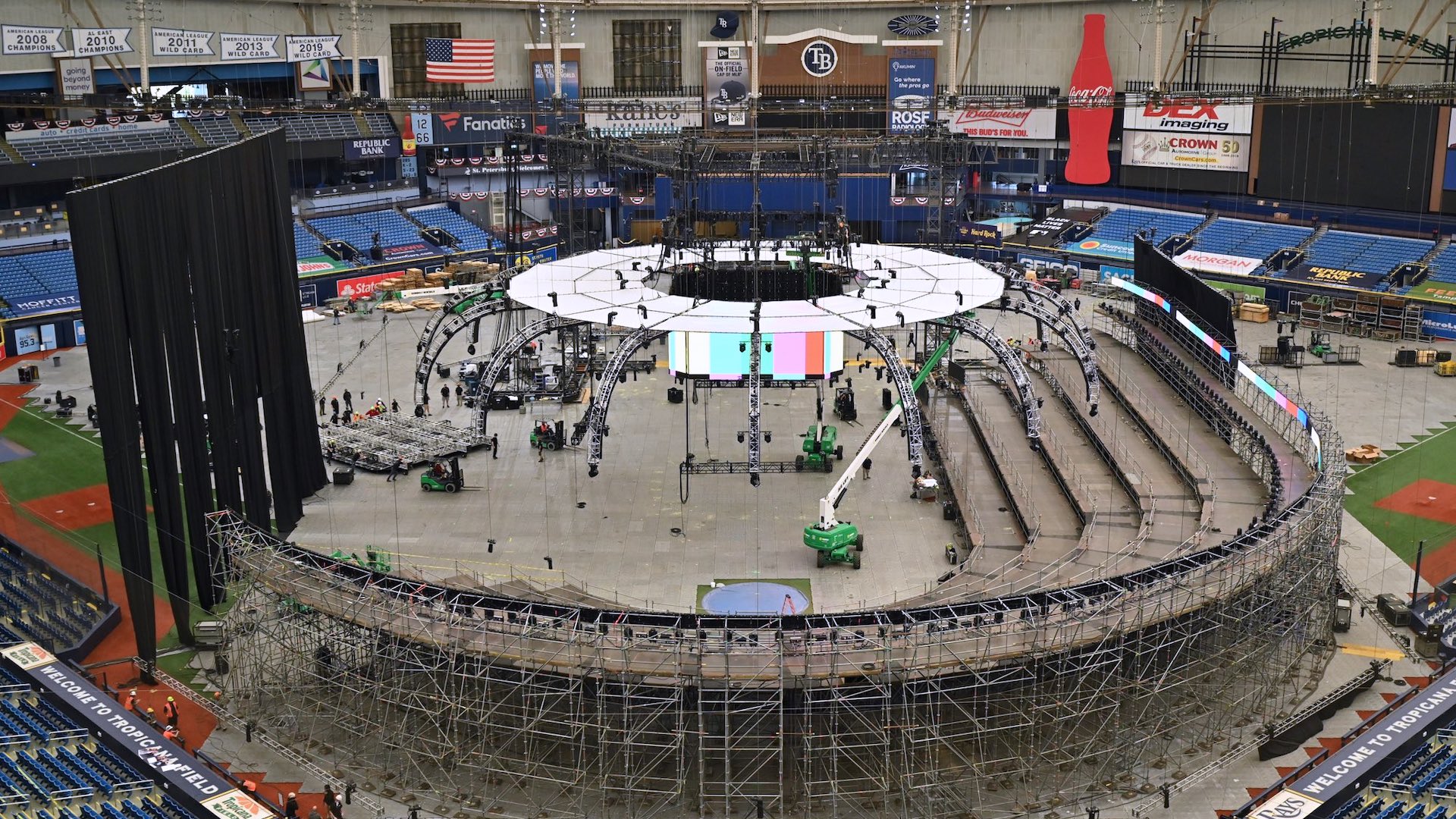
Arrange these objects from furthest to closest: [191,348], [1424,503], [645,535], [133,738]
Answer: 1. [1424,503]
2. [645,535]
3. [191,348]
4. [133,738]

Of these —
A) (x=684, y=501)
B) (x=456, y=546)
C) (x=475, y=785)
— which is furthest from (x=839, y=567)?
(x=475, y=785)

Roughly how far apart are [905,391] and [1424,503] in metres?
17.9

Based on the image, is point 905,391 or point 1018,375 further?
point 1018,375

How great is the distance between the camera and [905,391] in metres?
46.5

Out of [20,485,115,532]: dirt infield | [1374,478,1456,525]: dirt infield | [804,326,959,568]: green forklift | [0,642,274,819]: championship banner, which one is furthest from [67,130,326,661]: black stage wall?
[1374,478,1456,525]: dirt infield

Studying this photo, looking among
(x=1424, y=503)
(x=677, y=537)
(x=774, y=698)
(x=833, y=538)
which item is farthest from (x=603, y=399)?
(x=1424, y=503)

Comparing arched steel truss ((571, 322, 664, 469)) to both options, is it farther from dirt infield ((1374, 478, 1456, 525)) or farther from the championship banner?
dirt infield ((1374, 478, 1456, 525))

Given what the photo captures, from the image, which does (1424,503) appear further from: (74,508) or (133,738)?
(74,508)

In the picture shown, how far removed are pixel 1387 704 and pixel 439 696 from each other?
22289mm

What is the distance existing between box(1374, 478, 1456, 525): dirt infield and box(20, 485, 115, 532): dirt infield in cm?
4139

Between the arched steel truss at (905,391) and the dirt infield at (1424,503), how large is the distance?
15.9m

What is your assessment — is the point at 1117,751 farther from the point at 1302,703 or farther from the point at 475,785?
the point at 475,785

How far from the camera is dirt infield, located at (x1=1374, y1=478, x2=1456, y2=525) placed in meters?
47.8

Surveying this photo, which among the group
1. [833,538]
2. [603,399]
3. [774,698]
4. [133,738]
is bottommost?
[133,738]
